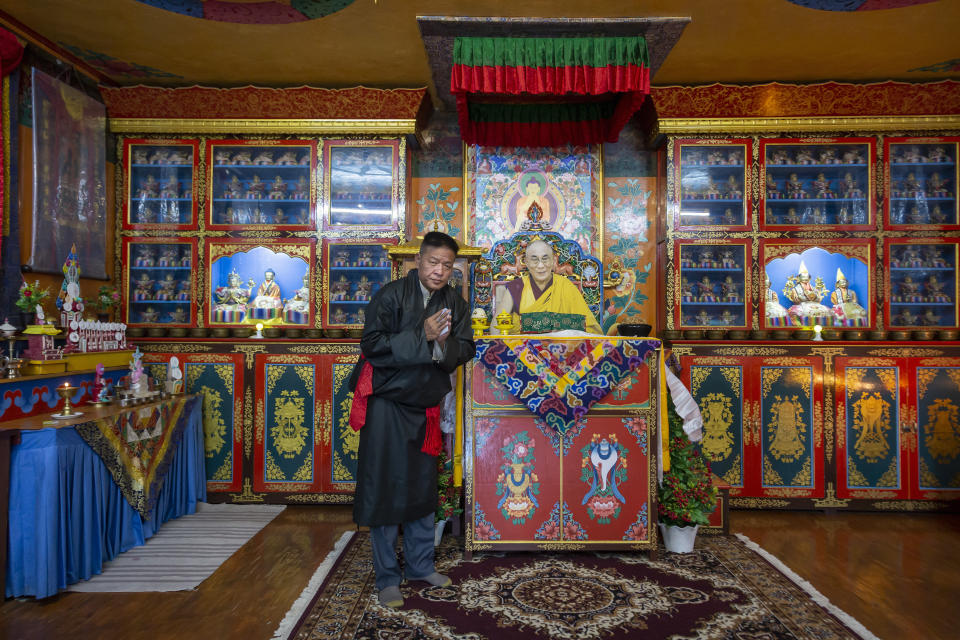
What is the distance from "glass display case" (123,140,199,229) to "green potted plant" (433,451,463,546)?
3.32 m

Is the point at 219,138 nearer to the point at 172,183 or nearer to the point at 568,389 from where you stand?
the point at 172,183

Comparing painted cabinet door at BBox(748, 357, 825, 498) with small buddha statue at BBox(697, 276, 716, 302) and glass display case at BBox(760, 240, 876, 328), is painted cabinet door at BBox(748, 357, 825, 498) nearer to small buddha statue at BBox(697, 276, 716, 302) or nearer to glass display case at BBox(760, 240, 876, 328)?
glass display case at BBox(760, 240, 876, 328)

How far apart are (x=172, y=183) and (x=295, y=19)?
2.16 m

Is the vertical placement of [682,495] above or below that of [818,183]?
below

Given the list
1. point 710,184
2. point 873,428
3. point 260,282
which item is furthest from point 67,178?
point 873,428

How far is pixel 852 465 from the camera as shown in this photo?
4598 mm

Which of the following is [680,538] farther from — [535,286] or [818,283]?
[818,283]

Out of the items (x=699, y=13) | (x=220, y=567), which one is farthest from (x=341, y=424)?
(x=699, y=13)

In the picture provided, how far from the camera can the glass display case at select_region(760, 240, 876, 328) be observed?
4.79 m

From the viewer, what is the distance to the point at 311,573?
3.21 meters

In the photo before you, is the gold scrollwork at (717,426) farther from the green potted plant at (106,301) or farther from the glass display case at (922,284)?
the green potted plant at (106,301)

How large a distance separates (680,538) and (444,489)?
1577 millimetres

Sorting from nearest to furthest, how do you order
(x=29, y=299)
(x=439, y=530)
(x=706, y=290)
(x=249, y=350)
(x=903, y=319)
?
(x=439, y=530), (x=29, y=299), (x=249, y=350), (x=903, y=319), (x=706, y=290)

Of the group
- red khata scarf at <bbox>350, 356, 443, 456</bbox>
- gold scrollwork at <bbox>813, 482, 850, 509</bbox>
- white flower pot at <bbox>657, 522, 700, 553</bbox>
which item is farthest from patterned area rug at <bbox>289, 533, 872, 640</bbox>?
gold scrollwork at <bbox>813, 482, 850, 509</bbox>
